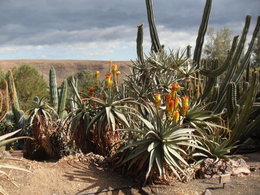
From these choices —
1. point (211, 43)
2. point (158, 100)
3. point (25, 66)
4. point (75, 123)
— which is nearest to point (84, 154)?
point (75, 123)

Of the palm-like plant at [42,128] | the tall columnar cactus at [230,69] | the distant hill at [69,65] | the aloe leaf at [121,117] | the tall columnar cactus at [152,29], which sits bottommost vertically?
the distant hill at [69,65]

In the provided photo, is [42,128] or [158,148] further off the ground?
[158,148]

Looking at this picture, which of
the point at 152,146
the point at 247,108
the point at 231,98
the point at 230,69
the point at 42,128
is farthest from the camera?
the point at 230,69

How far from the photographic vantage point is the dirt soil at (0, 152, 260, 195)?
5727mm

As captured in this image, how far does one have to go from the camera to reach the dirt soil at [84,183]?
5727 millimetres

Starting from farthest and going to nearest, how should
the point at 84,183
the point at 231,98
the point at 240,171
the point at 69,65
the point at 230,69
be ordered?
the point at 69,65 → the point at 230,69 → the point at 231,98 → the point at 240,171 → the point at 84,183

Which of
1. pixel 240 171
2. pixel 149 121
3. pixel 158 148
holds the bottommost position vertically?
pixel 240 171

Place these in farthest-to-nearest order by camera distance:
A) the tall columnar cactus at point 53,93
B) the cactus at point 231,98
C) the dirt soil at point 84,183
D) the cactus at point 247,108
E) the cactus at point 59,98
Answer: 1. the tall columnar cactus at point 53,93
2. the cactus at point 59,98
3. the cactus at point 231,98
4. the cactus at point 247,108
5. the dirt soil at point 84,183

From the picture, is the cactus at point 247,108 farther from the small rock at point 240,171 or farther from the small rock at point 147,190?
the small rock at point 147,190

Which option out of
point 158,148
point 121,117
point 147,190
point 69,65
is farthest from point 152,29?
point 69,65

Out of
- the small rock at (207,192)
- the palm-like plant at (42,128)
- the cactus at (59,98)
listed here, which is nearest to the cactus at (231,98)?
the small rock at (207,192)

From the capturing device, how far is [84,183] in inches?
236

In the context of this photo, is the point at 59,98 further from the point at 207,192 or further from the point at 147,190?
the point at 207,192

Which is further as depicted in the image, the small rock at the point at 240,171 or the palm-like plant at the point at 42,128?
the palm-like plant at the point at 42,128
